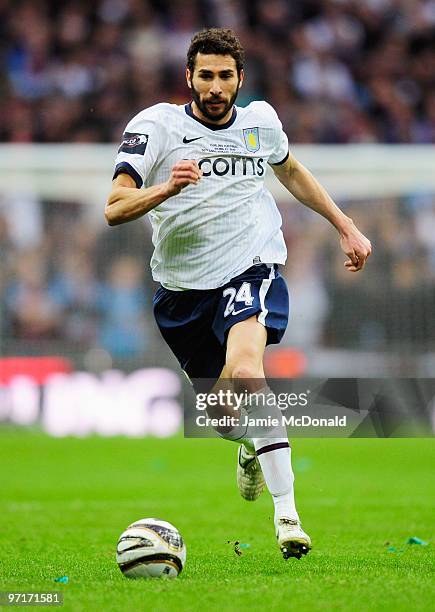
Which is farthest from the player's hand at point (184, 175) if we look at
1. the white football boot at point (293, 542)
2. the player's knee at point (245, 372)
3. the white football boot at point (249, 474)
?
the white football boot at point (249, 474)

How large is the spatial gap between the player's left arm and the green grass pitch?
5.10ft

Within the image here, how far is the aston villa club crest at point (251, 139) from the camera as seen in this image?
20.2 ft

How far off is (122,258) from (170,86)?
3.63m

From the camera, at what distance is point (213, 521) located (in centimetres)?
768

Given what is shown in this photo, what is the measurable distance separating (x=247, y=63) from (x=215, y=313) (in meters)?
12.4

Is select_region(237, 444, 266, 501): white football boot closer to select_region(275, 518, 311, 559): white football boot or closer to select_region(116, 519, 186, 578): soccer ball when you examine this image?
select_region(275, 518, 311, 559): white football boot

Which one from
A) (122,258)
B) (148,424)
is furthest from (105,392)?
(122,258)

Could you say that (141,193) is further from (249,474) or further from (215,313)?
(249,474)

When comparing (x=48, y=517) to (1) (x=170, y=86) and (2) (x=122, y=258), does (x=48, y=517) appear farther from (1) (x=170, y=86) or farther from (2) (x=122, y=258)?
(1) (x=170, y=86)

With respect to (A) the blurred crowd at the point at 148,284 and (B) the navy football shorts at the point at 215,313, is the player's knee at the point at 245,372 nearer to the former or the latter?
(B) the navy football shorts at the point at 215,313

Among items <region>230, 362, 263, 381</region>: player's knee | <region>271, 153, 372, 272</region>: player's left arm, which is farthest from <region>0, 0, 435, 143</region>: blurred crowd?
<region>230, 362, 263, 381</region>: player's knee

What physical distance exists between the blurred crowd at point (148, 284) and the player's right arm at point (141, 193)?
8.83 m

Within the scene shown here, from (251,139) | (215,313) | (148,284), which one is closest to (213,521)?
(215,313)

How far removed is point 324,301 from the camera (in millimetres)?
14547
